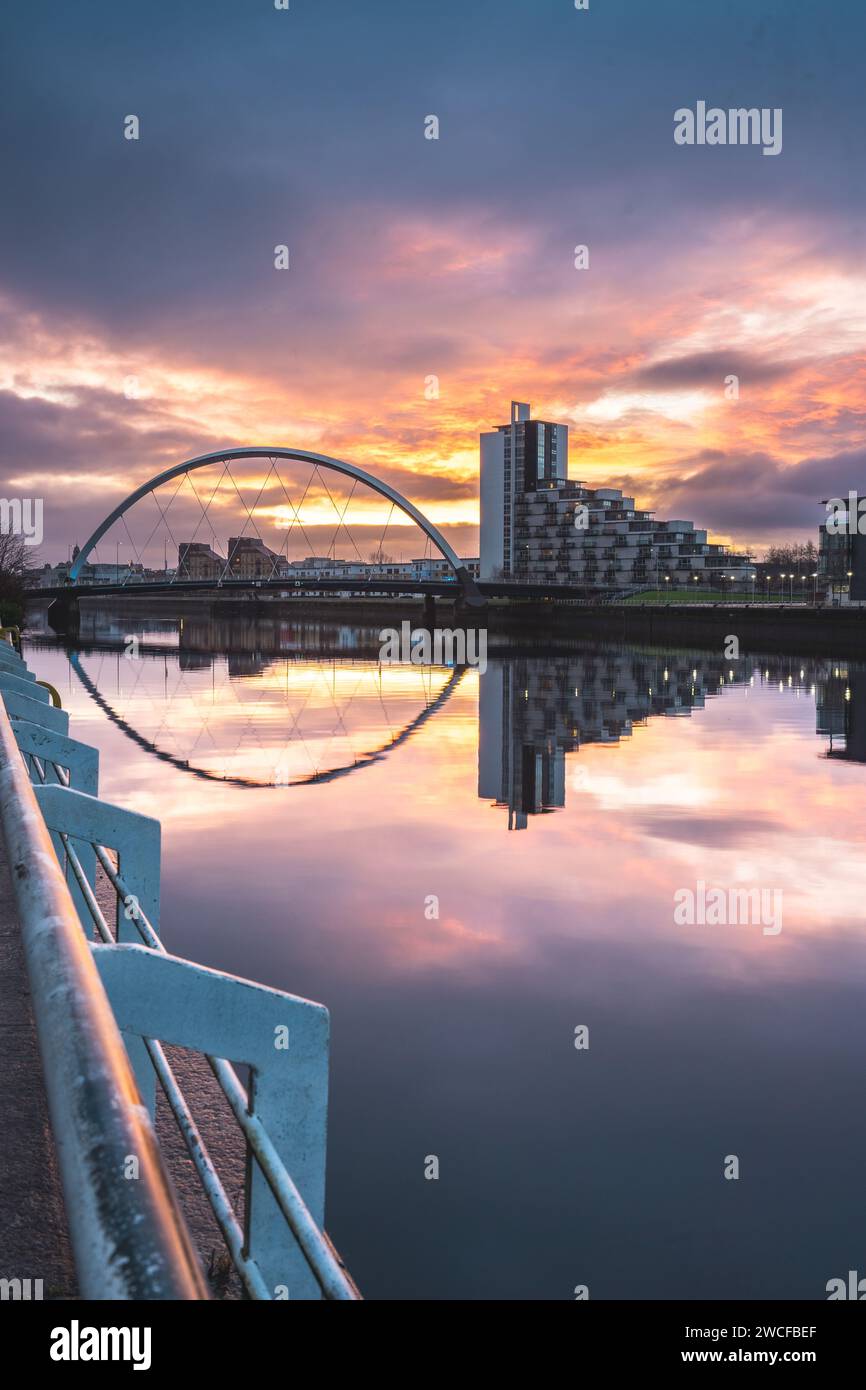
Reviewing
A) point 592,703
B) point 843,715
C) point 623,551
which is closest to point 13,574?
point 592,703

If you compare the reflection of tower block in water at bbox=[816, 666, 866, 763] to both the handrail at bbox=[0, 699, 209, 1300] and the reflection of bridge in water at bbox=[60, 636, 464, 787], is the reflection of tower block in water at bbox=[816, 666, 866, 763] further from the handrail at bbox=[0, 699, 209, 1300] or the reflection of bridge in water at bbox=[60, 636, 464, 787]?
the handrail at bbox=[0, 699, 209, 1300]

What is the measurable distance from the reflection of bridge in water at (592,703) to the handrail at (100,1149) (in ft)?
49.3

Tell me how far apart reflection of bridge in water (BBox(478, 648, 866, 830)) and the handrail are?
15041mm

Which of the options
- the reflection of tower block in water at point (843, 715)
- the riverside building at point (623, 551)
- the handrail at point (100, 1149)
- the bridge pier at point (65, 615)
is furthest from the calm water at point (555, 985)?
the riverside building at point (623, 551)

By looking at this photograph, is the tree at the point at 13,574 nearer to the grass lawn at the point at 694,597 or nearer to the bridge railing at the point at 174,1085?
the bridge railing at the point at 174,1085

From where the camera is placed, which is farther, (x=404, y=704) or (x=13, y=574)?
(x=13, y=574)

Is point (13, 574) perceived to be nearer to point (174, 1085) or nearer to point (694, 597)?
point (174, 1085)

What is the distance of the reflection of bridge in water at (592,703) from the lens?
72.0 ft

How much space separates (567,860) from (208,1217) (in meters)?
10.1

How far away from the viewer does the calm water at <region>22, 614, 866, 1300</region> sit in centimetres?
595

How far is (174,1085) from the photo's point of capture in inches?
132

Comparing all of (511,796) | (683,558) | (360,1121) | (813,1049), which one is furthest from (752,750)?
(683,558)

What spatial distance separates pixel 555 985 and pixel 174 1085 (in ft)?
22.3

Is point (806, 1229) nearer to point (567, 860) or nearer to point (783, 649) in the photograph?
point (567, 860)
